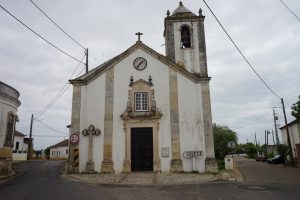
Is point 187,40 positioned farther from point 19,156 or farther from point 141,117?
point 19,156

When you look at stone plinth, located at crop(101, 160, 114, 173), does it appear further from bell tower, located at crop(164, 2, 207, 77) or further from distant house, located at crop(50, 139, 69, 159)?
distant house, located at crop(50, 139, 69, 159)

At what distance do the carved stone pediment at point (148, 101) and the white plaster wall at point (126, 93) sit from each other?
0.25 m

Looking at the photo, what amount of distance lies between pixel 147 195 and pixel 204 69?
37.8 feet

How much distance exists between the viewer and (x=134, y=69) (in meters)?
18.4

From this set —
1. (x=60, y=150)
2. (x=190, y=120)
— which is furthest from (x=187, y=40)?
(x=60, y=150)

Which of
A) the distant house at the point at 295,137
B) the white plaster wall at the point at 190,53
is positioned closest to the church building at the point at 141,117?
the white plaster wall at the point at 190,53

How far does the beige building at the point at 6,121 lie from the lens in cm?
1566

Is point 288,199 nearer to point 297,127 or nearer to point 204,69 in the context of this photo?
point 204,69

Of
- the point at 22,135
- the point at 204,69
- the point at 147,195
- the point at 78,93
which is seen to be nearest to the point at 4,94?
the point at 78,93

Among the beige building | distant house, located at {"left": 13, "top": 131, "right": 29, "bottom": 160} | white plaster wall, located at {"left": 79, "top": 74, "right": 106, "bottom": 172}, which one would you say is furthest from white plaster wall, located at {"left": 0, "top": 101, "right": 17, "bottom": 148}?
distant house, located at {"left": 13, "top": 131, "right": 29, "bottom": 160}

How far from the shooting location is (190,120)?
56.9 ft

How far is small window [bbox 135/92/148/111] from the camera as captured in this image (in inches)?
708

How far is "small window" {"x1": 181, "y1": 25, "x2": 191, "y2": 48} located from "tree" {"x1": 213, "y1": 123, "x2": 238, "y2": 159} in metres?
27.2

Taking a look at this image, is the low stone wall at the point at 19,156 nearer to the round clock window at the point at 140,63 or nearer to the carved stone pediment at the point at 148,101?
the carved stone pediment at the point at 148,101
